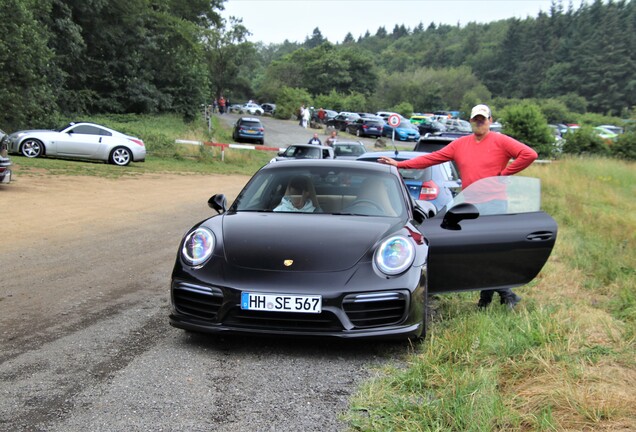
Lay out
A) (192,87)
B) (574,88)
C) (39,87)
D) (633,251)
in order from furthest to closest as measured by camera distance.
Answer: (574,88)
(192,87)
(39,87)
(633,251)

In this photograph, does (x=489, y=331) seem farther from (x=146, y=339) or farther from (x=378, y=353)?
(x=146, y=339)

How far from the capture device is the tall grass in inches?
118

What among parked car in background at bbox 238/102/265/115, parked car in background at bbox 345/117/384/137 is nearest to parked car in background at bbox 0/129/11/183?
parked car in background at bbox 345/117/384/137

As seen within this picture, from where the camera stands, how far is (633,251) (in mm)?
8258

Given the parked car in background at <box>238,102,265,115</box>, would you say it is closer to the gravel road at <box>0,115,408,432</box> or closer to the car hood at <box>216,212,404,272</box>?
the gravel road at <box>0,115,408,432</box>

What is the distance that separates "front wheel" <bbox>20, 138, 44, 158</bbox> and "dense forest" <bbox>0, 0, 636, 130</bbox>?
220 cm

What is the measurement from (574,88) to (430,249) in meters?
111

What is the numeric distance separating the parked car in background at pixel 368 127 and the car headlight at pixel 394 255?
1680 inches

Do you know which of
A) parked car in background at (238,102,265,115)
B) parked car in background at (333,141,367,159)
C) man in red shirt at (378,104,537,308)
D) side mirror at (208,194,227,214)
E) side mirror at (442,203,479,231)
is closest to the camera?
side mirror at (442,203,479,231)

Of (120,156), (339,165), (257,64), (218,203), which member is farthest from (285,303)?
(257,64)

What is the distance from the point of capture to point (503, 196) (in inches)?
198

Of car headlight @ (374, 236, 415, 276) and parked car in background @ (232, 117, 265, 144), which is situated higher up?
parked car in background @ (232, 117, 265, 144)

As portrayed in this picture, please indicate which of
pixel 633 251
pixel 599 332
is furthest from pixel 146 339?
pixel 633 251

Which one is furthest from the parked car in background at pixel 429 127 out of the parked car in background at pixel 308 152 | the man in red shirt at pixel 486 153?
the man in red shirt at pixel 486 153
